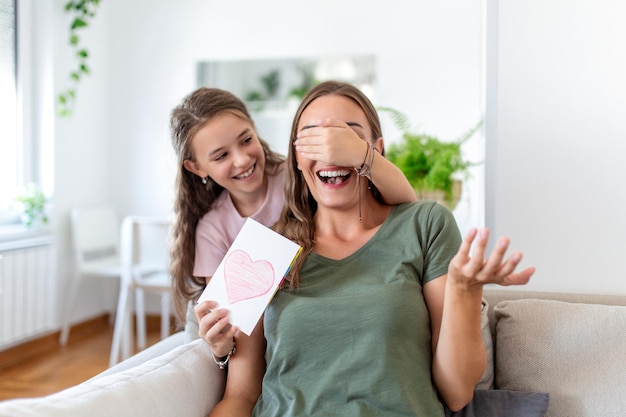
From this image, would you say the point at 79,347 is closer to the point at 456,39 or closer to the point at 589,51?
the point at 456,39

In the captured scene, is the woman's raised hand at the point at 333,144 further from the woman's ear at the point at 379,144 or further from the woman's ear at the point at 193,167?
the woman's ear at the point at 193,167

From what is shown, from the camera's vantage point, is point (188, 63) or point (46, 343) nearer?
point (46, 343)

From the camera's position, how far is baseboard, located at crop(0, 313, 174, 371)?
3646 mm

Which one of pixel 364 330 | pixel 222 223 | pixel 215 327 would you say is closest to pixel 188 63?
pixel 222 223

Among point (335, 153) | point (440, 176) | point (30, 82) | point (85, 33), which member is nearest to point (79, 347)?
point (30, 82)

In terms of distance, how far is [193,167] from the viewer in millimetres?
1821

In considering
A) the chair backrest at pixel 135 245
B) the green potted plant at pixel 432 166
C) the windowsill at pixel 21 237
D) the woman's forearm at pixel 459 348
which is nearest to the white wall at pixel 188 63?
the windowsill at pixel 21 237

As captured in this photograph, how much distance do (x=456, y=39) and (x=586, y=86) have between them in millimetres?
2410

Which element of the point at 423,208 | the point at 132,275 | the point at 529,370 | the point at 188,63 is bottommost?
the point at 132,275

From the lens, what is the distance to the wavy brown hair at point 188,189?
5.79ft

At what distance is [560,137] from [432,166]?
0.54m

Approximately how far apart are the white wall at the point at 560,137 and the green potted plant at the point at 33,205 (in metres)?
2.86

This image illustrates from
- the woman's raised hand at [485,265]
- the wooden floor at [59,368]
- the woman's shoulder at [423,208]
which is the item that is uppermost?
the woman's shoulder at [423,208]

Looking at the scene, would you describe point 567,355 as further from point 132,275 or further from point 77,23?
point 77,23
